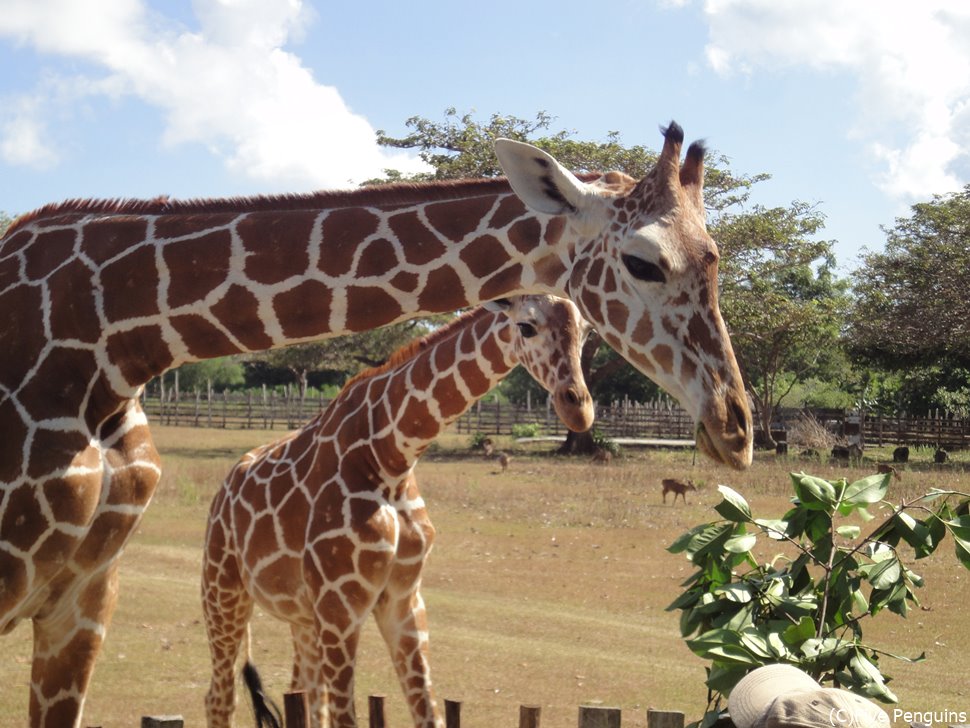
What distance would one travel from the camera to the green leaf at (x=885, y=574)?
11.6ft

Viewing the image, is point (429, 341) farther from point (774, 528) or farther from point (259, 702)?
point (774, 528)

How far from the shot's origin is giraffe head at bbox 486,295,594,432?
5.77m

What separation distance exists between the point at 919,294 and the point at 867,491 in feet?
94.5

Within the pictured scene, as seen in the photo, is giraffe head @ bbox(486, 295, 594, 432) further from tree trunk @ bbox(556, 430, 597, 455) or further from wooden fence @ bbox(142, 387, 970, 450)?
tree trunk @ bbox(556, 430, 597, 455)

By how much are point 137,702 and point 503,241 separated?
5.97 metres

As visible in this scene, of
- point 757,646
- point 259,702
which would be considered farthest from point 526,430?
point 757,646

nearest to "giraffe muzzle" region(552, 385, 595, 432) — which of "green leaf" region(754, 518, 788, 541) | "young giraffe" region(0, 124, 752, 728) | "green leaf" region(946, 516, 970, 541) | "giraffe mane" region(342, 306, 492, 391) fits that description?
"giraffe mane" region(342, 306, 492, 391)

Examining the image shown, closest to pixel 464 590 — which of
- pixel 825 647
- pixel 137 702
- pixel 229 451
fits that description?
pixel 137 702

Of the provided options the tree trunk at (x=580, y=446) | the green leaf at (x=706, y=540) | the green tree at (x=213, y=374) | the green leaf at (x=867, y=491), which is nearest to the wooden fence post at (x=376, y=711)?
the green leaf at (x=706, y=540)

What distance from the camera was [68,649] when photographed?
11.0ft

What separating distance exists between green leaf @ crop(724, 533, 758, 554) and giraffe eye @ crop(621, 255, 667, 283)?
1.26m

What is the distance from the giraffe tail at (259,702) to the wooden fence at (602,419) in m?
24.5

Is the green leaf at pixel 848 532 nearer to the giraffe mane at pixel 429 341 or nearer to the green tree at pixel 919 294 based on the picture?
the giraffe mane at pixel 429 341

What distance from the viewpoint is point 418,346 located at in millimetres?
6160
